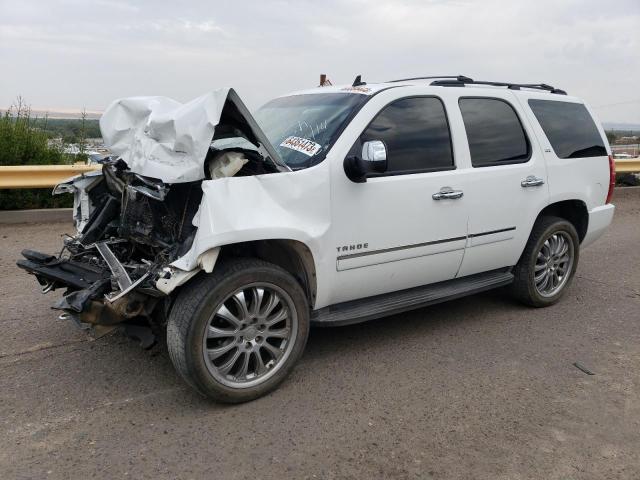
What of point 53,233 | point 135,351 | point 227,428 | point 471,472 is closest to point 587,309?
point 471,472

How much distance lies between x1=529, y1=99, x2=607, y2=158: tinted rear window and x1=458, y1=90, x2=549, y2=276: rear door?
0.96 ft

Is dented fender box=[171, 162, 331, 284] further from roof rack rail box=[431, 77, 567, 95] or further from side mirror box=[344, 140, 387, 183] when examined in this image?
roof rack rail box=[431, 77, 567, 95]

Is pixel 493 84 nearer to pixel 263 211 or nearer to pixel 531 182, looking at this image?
pixel 531 182

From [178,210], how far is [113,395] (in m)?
1.22

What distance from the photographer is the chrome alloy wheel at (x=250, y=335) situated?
3347 mm

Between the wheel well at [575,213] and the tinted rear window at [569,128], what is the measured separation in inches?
18.1

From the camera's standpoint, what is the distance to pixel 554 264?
5328 millimetres

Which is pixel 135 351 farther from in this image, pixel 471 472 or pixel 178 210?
pixel 471 472

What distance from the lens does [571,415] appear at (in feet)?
11.2

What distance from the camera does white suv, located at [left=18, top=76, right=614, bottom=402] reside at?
3303 mm

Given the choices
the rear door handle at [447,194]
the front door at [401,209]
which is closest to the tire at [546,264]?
the front door at [401,209]

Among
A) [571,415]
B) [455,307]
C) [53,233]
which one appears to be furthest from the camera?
[53,233]

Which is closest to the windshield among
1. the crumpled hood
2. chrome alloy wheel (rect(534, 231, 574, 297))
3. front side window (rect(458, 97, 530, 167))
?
the crumpled hood

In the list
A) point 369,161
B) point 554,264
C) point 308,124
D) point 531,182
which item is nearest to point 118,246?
point 308,124
